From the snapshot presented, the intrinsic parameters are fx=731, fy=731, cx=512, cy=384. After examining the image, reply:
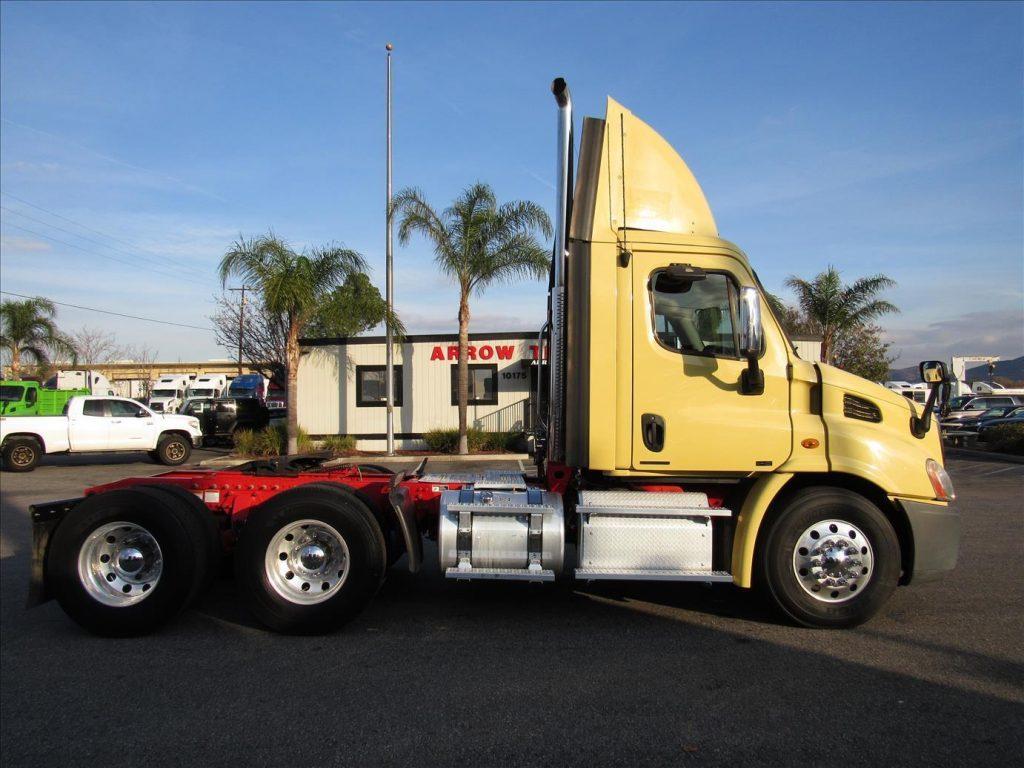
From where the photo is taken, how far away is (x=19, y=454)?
18.0m

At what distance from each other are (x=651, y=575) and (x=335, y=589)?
220cm

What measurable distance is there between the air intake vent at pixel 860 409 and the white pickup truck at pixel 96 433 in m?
18.6

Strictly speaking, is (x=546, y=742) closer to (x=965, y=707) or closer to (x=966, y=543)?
(x=965, y=707)

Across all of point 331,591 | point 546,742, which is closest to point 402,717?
point 546,742

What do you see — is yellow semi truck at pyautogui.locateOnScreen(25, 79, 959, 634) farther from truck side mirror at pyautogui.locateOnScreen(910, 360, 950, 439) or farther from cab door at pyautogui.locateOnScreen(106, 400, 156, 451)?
cab door at pyautogui.locateOnScreen(106, 400, 156, 451)

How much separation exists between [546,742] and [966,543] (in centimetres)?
668

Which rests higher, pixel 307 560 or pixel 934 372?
pixel 934 372

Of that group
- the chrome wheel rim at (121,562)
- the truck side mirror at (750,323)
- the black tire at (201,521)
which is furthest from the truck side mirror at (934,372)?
the chrome wheel rim at (121,562)

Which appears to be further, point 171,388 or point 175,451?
point 171,388

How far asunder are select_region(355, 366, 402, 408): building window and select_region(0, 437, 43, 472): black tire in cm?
837

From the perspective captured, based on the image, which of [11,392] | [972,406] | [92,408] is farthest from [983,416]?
[11,392]

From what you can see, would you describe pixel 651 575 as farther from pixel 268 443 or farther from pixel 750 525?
pixel 268 443

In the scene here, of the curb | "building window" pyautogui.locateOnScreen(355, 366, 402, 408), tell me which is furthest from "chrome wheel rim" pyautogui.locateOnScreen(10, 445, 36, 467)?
the curb

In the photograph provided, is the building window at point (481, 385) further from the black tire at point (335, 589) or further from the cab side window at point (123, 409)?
the black tire at point (335, 589)
